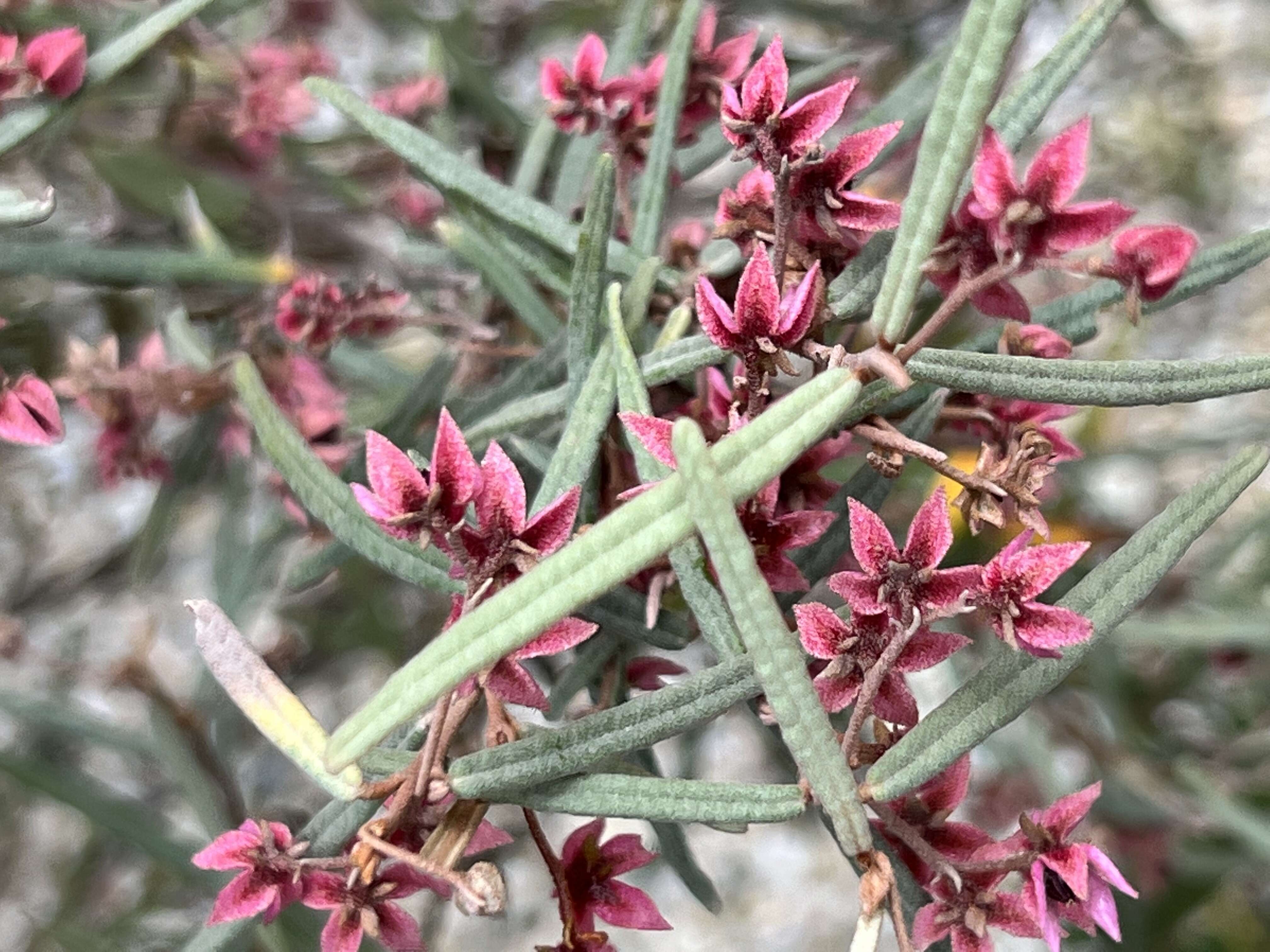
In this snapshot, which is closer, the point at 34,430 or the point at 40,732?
the point at 34,430

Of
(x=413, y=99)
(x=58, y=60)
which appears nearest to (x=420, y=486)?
(x=58, y=60)

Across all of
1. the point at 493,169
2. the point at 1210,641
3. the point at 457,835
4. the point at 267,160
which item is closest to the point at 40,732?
the point at 267,160

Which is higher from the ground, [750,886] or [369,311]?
[369,311]

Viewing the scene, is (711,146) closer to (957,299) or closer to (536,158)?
(536,158)

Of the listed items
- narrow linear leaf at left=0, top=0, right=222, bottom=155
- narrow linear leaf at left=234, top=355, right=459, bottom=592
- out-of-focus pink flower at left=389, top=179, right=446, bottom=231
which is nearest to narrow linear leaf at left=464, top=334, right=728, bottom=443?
narrow linear leaf at left=234, top=355, right=459, bottom=592

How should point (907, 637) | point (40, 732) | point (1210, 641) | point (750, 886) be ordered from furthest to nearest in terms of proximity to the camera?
point (750, 886) → point (40, 732) → point (1210, 641) → point (907, 637)

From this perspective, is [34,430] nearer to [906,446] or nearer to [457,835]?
[457,835]

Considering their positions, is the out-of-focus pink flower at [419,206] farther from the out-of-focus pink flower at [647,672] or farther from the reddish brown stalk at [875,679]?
the reddish brown stalk at [875,679]

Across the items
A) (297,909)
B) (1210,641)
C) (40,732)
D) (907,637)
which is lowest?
(40,732)
